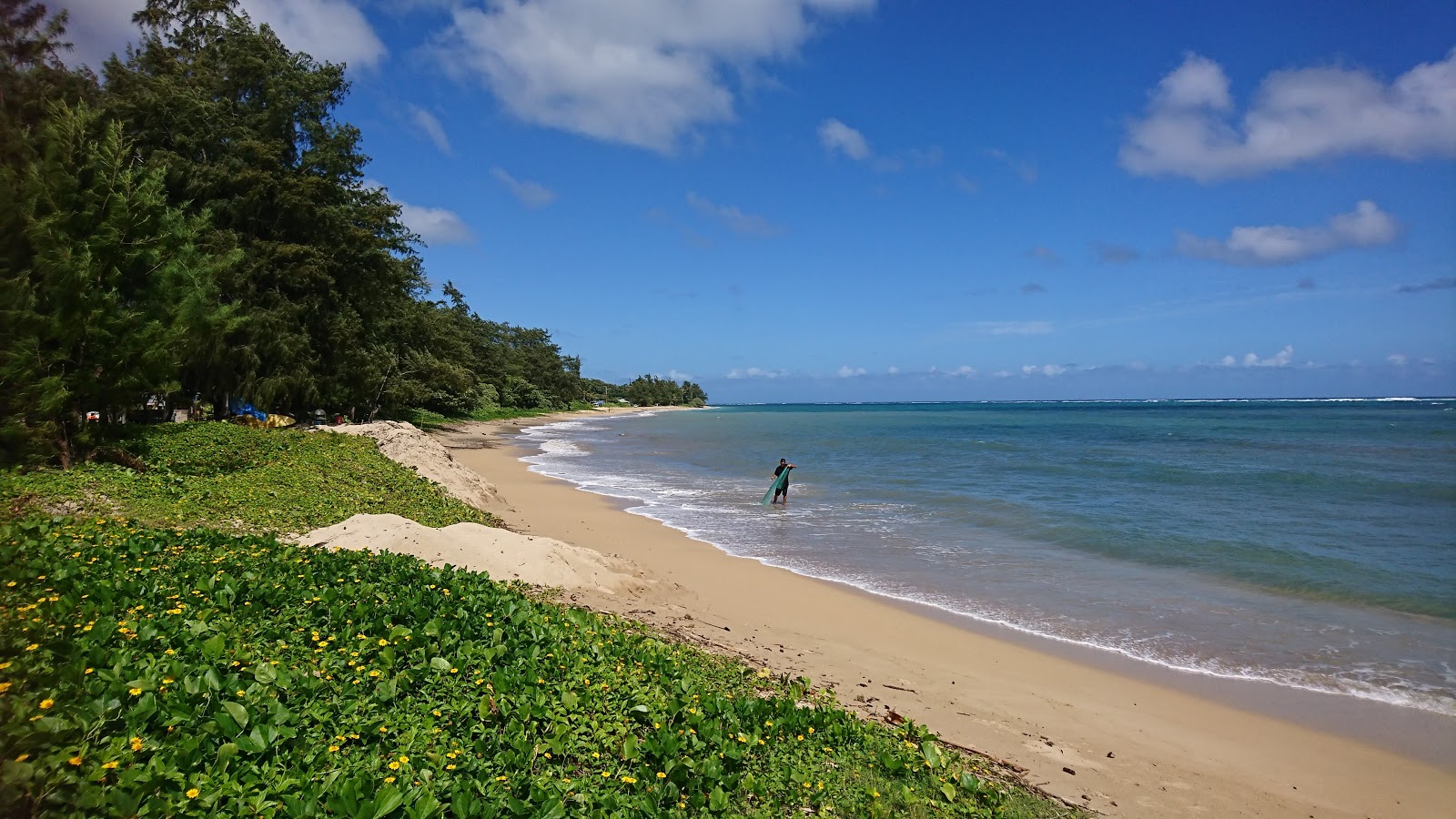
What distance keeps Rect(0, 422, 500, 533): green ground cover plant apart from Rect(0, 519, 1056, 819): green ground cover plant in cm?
495

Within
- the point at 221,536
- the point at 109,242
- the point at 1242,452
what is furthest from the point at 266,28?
the point at 1242,452

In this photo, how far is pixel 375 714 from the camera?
14.2ft

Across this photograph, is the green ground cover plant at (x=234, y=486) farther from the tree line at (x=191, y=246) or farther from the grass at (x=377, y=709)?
the grass at (x=377, y=709)

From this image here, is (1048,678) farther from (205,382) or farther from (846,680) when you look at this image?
(205,382)

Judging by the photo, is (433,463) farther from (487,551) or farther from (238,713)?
(238,713)

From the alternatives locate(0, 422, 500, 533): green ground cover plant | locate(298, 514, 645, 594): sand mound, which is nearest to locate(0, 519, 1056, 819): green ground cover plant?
locate(298, 514, 645, 594): sand mound

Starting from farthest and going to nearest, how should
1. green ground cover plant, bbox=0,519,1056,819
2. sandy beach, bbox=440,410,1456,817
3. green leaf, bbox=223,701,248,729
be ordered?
sandy beach, bbox=440,410,1456,817 < green leaf, bbox=223,701,248,729 < green ground cover plant, bbox=0,519,1056,819

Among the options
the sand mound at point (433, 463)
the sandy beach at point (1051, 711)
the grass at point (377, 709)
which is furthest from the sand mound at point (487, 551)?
the sand mound at point (433, 463)

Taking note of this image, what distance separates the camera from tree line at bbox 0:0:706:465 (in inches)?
396

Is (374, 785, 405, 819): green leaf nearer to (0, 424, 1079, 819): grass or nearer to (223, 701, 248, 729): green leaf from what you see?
(0, 424, 1079, 819): grass

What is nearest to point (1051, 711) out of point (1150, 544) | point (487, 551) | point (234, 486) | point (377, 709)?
point (377, 709)

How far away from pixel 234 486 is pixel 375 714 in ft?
38.4

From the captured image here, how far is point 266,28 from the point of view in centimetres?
2981

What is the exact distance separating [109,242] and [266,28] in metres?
22.5
